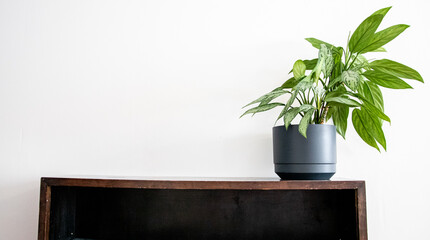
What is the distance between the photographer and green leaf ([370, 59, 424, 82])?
2.89 ft

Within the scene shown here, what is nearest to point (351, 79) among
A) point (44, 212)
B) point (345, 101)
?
point (345, 101)

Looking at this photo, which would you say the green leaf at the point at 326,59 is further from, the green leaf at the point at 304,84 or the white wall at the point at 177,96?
the white wall at the point at 177,96

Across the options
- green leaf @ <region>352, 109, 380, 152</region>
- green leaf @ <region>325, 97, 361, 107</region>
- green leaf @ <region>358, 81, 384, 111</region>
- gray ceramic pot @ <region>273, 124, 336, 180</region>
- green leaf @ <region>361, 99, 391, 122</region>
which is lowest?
gray ceramic pot @ <region>273, 124, 336, 180</region>

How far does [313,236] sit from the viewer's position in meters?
1.10

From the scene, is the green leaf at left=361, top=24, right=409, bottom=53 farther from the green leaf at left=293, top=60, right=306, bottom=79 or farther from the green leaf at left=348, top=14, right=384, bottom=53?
the green leaf at left=293, top=60, right=306, bottom=79

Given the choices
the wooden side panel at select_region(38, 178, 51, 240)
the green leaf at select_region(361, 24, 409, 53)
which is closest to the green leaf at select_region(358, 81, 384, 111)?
the green leaf at select_region(361, 24, 409, 53)

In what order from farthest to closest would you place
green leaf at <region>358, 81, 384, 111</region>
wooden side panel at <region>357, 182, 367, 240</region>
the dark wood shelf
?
the dark wood shelf → green leaf at <region>358, 81, 384, 111</region> → wooden side panel at <region>357, 182, 367, 240</region>

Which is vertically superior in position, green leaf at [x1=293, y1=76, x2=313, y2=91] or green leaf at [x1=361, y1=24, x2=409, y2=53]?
green leaf at [x1=361, y1=24, x2=409, y2=53]

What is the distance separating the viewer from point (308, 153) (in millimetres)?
881

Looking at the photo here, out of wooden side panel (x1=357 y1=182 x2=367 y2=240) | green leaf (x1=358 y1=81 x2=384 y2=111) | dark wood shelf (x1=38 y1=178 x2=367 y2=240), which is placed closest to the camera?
wooden side panel (x1=357 y1=182 x2=367 y2=240)

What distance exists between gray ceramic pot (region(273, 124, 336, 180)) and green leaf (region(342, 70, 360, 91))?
14 centimetres

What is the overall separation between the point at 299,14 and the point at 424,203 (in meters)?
0.86

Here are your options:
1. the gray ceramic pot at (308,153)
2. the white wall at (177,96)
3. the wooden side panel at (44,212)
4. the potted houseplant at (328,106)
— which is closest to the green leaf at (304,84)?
the potted houseplant at (328,106)

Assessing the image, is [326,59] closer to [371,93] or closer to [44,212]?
[371,93]
